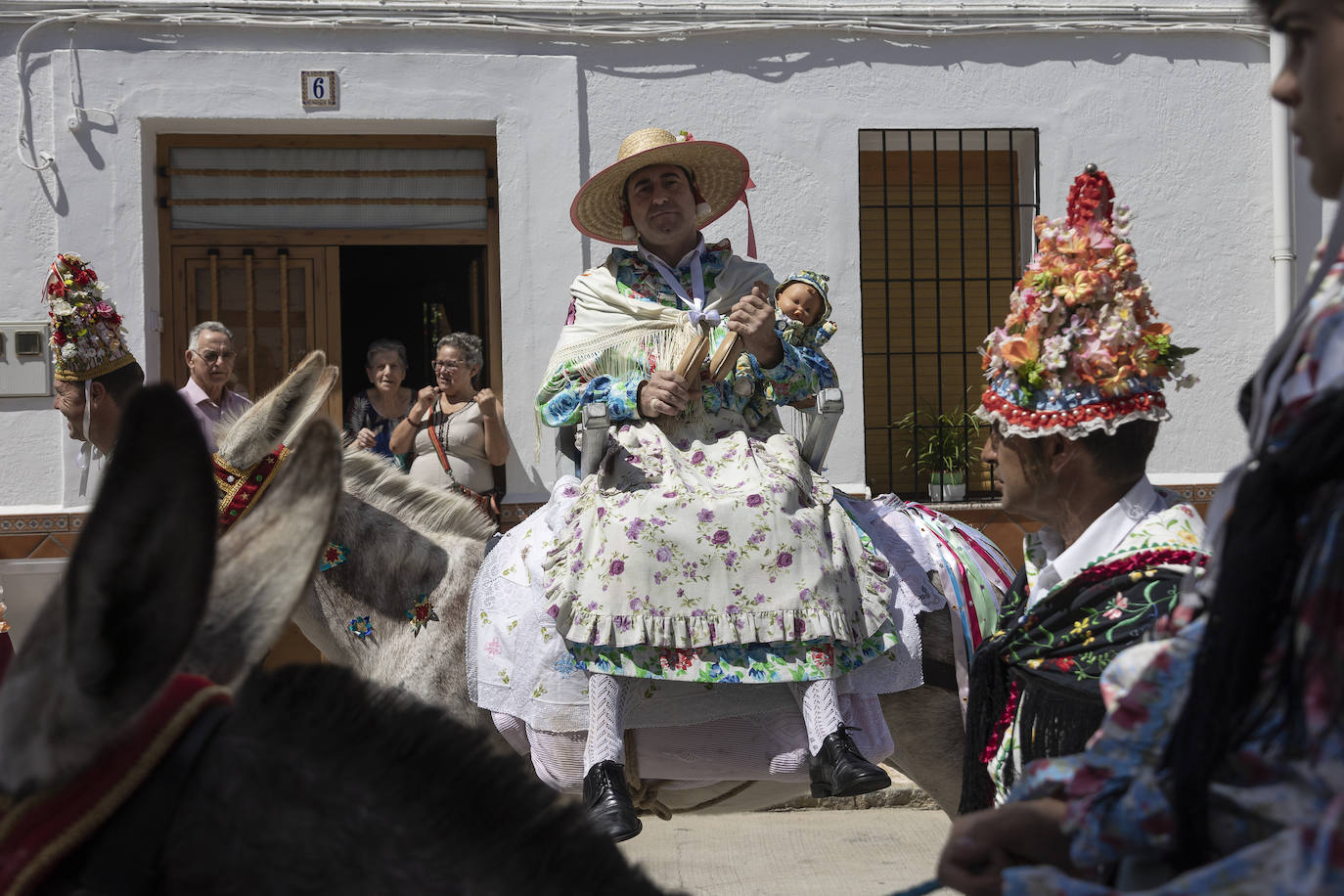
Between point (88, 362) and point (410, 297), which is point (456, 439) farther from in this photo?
point (410, 297)

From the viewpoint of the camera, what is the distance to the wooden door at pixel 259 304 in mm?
8016

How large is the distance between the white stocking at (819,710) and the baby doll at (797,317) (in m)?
0.93

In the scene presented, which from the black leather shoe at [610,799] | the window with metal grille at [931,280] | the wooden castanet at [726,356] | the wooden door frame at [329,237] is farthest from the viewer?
the window with metal grille at [931,280]

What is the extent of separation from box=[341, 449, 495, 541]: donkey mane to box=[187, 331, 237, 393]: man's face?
5.01 ft

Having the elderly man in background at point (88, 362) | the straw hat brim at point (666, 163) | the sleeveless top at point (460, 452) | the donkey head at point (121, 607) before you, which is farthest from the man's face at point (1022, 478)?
the sleeveless top at point (460, 452)

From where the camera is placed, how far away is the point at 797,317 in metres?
4.20

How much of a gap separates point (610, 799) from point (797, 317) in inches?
63.0

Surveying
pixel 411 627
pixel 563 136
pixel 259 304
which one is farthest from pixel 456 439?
pixel 411 627

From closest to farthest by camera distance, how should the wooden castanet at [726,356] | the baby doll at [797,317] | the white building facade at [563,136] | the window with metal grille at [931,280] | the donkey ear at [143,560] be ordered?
the donkey ear at [143,560] < the wooden castanet at [726,356] < the baby doll at [797,317] < the white building facade at [563,136] < the window with metal grille at [931,280]

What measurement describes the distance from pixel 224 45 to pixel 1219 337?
20.0ft

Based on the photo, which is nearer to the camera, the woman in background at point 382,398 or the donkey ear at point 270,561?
the donkey ear at point 270,561

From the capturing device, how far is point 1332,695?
896 mm

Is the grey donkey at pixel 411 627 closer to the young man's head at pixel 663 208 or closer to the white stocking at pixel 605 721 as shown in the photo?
the white stocking at pixel 605 721

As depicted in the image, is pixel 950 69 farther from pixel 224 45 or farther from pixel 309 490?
pixel 309 490
